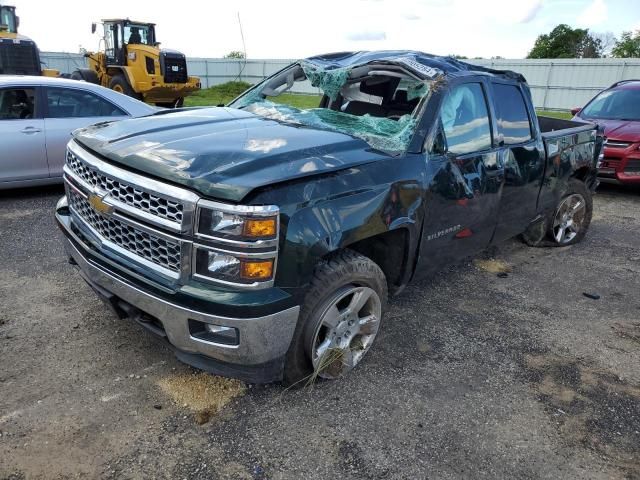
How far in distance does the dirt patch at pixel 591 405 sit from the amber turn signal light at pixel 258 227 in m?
2.00

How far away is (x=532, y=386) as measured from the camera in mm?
3242

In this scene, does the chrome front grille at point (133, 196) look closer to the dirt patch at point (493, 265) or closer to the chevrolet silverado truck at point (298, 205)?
the chevrolet silverado truck at point (298, 205)

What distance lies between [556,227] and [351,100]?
9.81 feet

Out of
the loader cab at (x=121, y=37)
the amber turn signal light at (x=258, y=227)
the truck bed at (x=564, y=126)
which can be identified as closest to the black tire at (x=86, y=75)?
the loader cab at (x=121, y=37)

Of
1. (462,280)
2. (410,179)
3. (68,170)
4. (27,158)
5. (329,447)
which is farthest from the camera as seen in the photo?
(27,158)

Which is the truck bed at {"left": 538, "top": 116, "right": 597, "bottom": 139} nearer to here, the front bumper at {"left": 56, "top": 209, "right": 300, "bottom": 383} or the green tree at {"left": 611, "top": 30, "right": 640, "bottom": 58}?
the front bumper at {"left": 56, "top": 209, "right": 300, "bottom": 383}

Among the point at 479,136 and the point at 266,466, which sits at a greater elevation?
the point at 479,136

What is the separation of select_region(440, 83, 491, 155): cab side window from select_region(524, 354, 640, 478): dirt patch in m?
1.59

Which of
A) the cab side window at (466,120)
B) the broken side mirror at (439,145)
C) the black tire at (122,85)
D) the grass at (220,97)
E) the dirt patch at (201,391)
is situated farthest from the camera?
the grass at (220,97)

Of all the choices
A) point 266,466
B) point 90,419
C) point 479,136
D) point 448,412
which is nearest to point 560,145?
point 479,136

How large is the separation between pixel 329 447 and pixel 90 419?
130 centimetres

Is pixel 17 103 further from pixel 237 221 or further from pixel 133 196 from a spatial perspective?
pixel 237 221

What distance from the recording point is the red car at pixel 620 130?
7.92 meters

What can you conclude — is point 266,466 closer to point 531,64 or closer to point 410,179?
point 410,179
